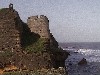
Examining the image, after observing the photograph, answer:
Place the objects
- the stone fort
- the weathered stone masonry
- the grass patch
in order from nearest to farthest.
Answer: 1. the grass patch
2. the weathered stone masonry
3. the stone fort

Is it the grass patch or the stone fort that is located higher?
the stone fort

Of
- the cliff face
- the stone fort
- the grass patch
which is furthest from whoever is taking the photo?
the stone fort

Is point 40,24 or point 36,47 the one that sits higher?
point 40,24

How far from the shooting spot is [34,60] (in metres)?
21.5

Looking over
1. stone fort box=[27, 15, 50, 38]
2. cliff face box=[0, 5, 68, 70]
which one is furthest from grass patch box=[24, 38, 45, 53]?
stone fort box=[27, 15, 50, 38]

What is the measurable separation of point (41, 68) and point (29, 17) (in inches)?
609

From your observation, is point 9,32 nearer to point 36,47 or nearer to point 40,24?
point 36,47

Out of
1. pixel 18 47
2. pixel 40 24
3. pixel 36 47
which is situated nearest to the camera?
pixel 18 47

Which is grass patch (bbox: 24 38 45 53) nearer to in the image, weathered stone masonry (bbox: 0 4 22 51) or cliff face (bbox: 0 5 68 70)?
cliff face (bbox: 0 5 68 70)

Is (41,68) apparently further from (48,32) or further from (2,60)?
(48,32)

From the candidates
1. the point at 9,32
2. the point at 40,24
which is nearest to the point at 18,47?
the point at 9,32

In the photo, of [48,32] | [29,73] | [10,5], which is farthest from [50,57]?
[48,32]

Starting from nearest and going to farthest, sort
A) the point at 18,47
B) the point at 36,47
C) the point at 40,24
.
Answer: the point at 18,47
the point at 36,47
the point at 40,24

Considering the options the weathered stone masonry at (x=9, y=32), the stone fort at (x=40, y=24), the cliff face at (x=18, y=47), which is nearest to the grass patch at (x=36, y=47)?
the cliff face at (x=18, y=47)
